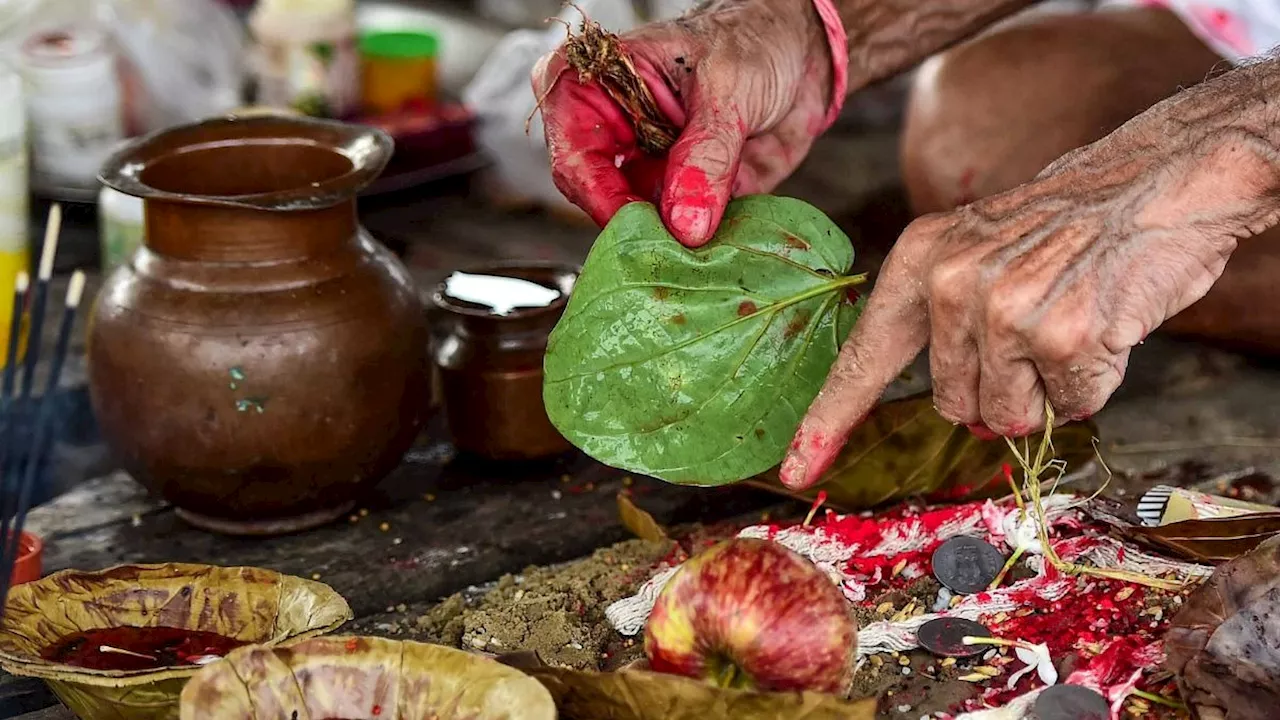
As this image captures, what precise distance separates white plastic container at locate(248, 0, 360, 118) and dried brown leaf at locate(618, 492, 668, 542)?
192 centimetres

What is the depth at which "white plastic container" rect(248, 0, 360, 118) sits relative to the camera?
142 inches

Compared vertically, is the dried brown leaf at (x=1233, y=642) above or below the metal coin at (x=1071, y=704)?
above

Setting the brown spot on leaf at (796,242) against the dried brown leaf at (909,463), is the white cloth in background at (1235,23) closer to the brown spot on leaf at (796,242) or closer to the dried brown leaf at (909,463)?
the dried brown leaf at (909,463)

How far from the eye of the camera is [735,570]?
57.6 inches

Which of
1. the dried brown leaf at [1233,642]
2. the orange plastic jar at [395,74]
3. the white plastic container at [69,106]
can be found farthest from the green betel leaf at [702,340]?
the orange plastic jar at [395,74]

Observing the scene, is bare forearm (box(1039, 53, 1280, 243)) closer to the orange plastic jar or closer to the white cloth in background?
the white cloth in background

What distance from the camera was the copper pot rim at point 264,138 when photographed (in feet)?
6.32

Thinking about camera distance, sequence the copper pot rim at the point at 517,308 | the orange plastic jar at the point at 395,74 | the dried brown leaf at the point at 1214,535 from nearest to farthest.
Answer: the dried brown leaf at the point at 1214,535
the copper pot rim at the point at 517,308
the orange plastic jar at the point at 395,74

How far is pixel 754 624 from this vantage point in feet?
4.70

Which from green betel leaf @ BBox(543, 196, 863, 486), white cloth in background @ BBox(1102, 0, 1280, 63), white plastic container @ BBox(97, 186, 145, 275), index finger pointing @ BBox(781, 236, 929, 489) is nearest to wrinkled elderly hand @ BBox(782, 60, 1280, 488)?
index finger pointing @ BBox(781, 236, 929, 489)

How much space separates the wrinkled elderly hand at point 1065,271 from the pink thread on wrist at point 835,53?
57 centimetres

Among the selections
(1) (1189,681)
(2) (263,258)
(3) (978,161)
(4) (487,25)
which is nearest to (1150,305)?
(1) (1189,681)

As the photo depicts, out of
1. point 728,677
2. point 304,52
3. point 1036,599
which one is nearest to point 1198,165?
point 1036,599

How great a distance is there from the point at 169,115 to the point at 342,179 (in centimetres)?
189
